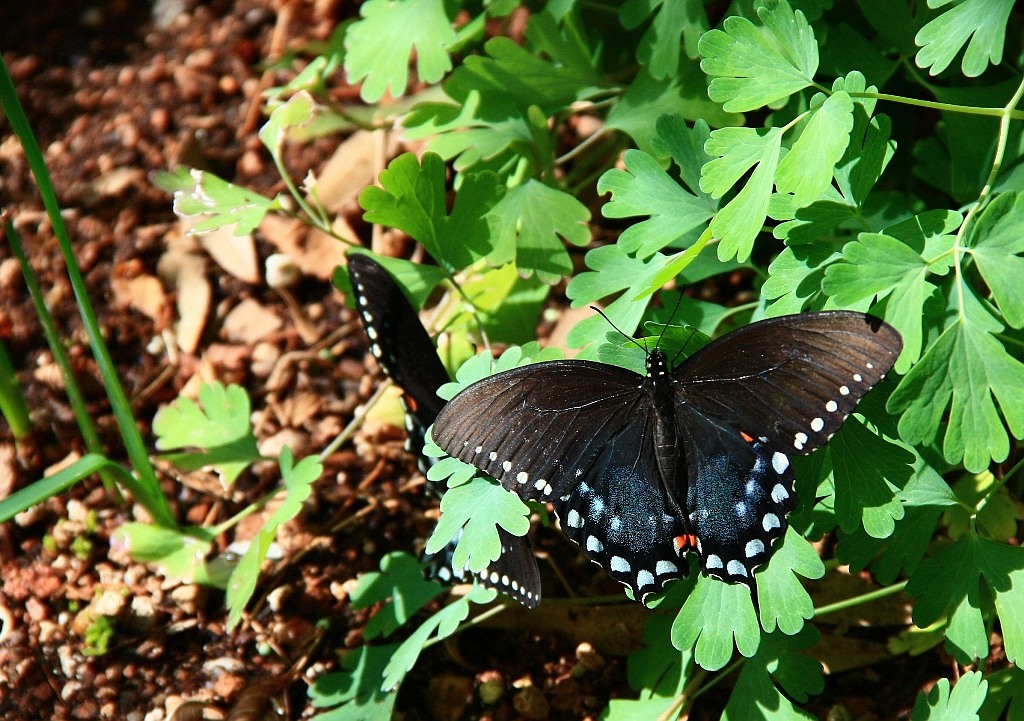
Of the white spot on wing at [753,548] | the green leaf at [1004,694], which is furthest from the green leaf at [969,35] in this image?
the green leaf at [1004,694]

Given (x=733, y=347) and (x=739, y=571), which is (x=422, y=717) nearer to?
(x=739, y=571)

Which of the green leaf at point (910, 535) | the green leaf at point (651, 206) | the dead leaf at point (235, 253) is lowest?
the green leaf at point (910, 535)

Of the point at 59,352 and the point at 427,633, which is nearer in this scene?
the point at 427,633

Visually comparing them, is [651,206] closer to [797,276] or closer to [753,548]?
[797,276]

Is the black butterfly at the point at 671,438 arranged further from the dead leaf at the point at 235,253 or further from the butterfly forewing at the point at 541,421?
the dead leaf at the point at 235,253

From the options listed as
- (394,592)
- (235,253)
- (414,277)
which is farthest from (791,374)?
(235,253)

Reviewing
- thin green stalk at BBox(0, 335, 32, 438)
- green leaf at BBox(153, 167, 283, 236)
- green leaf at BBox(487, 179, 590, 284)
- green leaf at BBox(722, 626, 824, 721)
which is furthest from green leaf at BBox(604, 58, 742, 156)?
thin green stalk at BBox(0, 335, 32, 438)

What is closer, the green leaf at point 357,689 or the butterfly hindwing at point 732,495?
the butterfly hindwing at point 732,495
